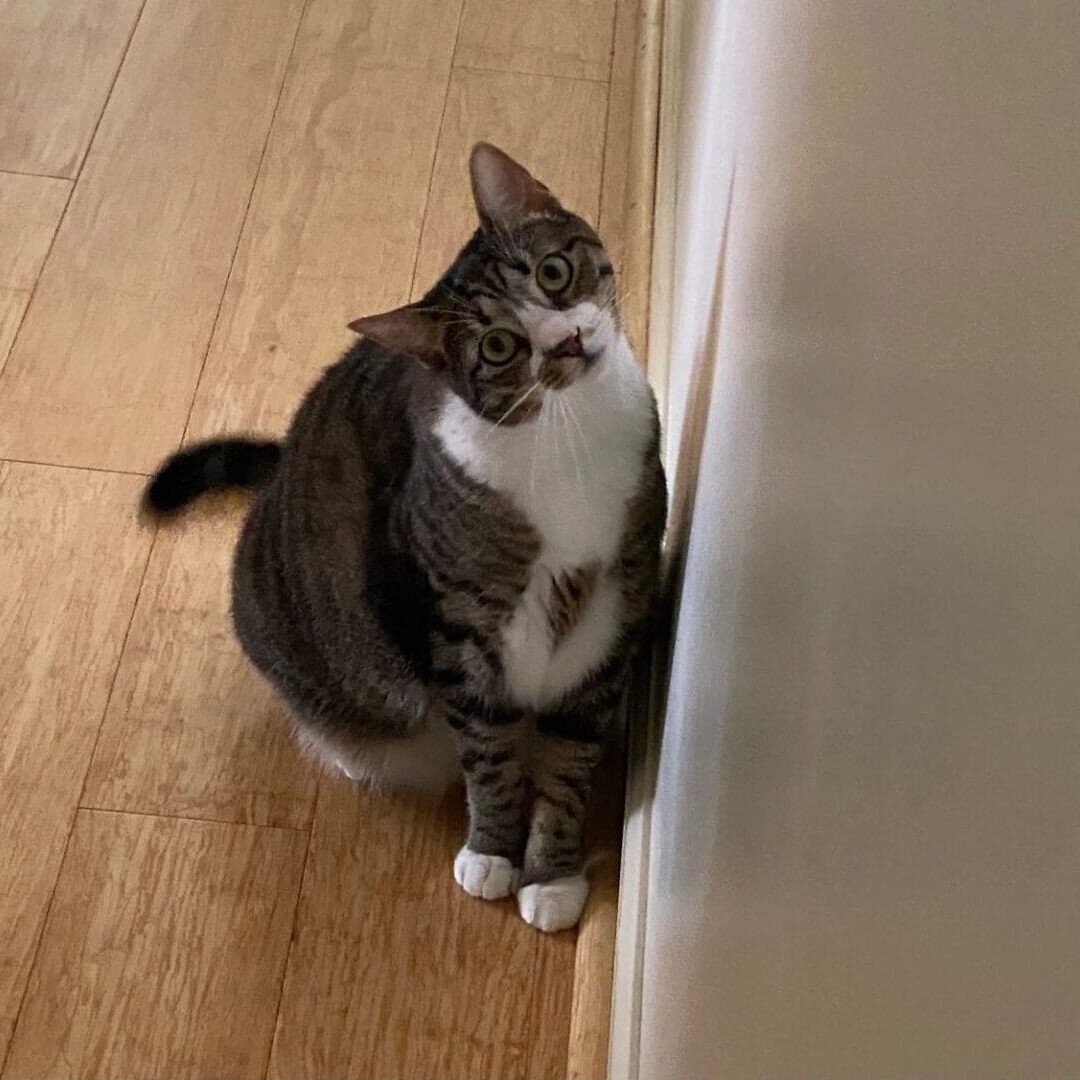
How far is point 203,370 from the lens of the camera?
5.27 feet

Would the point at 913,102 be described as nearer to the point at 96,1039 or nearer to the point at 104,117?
the point at 96,1039

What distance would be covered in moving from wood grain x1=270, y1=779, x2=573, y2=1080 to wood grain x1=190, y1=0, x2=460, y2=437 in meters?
0.58

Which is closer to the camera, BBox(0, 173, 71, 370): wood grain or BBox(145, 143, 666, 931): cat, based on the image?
BBox(145, 143, 666, 931): cat

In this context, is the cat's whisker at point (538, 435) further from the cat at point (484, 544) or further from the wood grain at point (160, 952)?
the wood grain at point (160, 952)

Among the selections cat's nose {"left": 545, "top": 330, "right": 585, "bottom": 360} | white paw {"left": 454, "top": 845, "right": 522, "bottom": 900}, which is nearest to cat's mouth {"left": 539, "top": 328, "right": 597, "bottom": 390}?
cat's nose {"left": 545, "top": 330, "right": 585, "bottom": 360}

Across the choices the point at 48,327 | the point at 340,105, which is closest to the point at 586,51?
the point at 340,105

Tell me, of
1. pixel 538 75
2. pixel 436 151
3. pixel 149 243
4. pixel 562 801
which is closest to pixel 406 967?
pixel 562 801

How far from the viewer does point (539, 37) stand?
2006 mm

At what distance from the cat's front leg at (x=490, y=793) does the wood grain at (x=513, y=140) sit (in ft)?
2.49

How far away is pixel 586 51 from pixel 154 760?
1.32 m

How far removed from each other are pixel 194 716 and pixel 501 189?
0.68 m

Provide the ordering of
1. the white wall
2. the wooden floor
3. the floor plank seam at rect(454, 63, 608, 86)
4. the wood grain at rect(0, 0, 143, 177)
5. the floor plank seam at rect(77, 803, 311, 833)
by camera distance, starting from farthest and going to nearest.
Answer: the floor plank seam at rect(454, 63, 608, 86) < the wood grain at rect(0, 0, 143, 177) < the floor plank seam at rect(77, 803, 311, 833) < the wooden floor < the white wall

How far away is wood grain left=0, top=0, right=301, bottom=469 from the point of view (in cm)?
155

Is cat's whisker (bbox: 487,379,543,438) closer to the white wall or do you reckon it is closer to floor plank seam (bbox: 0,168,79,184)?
the white wall
